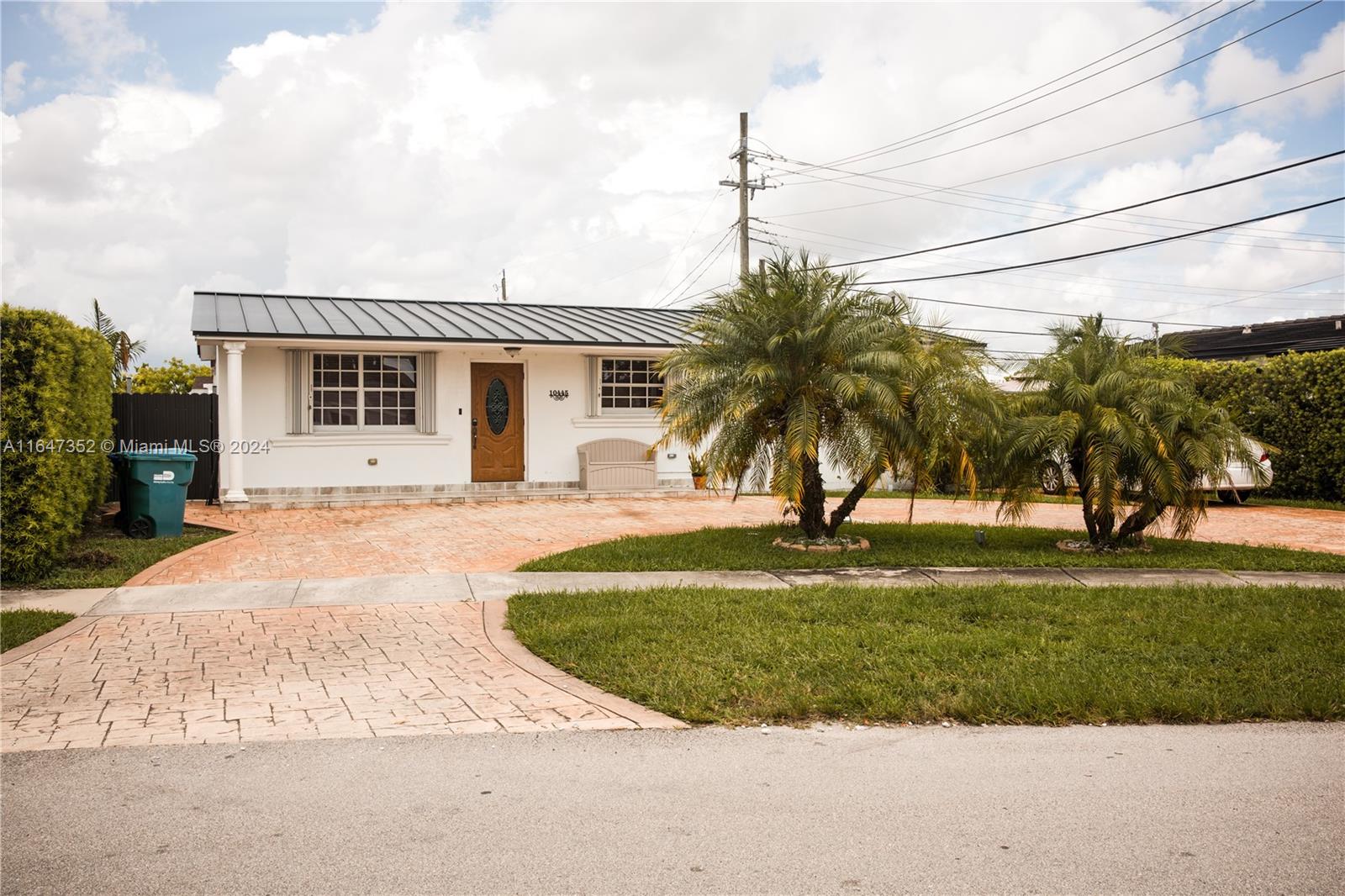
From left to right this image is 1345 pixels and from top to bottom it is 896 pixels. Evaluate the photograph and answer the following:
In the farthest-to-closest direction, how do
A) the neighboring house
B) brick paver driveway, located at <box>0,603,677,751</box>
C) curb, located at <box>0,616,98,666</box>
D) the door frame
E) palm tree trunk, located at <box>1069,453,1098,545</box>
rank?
1. the neighboring house
2. the door frame
3. palm tree trunk, located at <box>1069,453,1098,545</box>
4. curb, located at <box>0,616,98,666</box>
5. brick paver driveway, located at <box>0,603,677,751</box>

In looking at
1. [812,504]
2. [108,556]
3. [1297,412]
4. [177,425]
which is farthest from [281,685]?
[1297,412]

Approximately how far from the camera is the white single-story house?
633 inches

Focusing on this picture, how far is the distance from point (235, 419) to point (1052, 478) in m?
12.4

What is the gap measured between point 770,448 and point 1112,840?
794 centimetres

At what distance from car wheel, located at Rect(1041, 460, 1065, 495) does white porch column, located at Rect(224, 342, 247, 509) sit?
39.8ft

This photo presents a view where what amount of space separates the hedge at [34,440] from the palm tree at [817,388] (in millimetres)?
6241

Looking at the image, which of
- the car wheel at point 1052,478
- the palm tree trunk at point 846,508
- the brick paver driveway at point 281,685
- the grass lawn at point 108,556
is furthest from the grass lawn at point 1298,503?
the grass lawn at point 108,556

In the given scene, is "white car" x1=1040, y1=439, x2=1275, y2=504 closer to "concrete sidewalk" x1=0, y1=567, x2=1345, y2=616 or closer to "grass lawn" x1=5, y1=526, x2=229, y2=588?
"concrete sidewalk" x1=0, y1=567, x2=1345, y2=616

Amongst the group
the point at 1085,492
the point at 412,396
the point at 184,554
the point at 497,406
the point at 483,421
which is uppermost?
the point at 412,396

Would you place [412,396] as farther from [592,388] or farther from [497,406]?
[592,388]

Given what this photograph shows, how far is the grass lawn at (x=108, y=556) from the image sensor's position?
8891 mm

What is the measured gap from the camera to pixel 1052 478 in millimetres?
11328

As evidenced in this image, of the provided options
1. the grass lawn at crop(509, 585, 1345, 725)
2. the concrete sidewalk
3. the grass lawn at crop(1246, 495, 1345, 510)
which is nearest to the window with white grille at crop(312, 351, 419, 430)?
the concrete sidewalk

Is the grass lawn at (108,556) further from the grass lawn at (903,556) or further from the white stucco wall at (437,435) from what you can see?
the grass lawn at (903,556)
